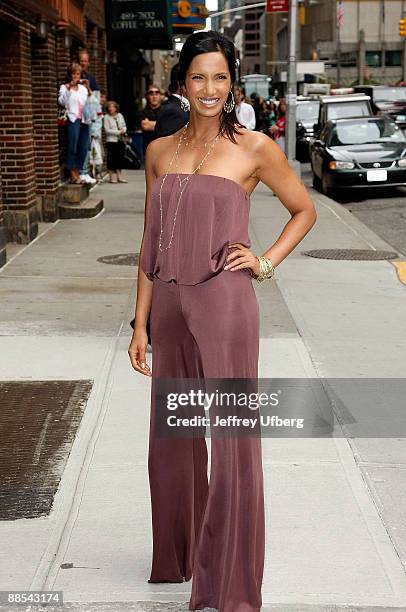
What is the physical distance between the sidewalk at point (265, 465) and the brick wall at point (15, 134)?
236 centimetres

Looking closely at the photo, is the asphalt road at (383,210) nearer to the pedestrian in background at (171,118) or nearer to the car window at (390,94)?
the pedestrian in background at (171,118)

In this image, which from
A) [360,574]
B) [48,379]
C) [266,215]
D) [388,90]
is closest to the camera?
[360,574]

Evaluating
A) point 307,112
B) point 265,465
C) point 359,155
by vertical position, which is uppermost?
point 307,112

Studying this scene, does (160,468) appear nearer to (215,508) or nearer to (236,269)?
(215,508)

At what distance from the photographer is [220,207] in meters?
3.44

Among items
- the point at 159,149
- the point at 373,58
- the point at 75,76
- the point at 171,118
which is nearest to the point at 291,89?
the point at 75,76

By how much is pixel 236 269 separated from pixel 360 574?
1.37 m

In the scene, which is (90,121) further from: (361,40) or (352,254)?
(361,40)

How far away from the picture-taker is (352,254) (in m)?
12.5

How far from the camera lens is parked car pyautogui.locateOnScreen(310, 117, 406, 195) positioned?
20.5 metres

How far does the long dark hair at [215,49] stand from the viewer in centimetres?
349

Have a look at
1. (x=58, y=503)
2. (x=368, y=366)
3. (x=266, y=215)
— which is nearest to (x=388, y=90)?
(x=266, y=215)

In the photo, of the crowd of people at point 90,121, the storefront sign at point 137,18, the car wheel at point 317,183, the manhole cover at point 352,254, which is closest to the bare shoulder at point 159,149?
the crowd of people at point 90,121

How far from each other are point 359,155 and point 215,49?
17762 millimetres
